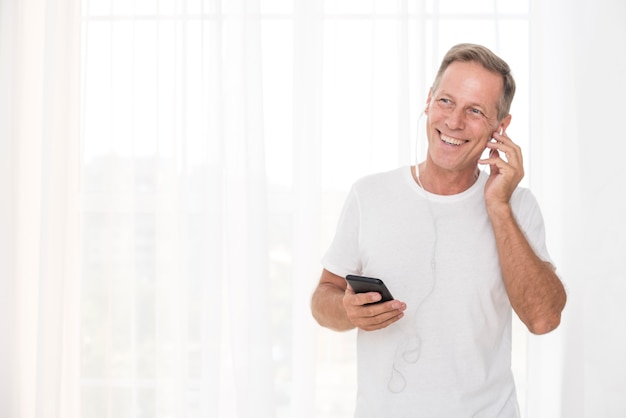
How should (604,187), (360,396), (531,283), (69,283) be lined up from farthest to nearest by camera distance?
(69,283) → (604,187) → (360,396) → (531,283)

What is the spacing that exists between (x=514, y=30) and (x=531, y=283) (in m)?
1.52

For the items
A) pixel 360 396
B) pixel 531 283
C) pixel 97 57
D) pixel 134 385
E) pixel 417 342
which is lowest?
pixel 134 385

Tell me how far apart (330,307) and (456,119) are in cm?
53

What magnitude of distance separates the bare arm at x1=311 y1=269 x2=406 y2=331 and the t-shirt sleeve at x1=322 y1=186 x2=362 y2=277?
46 millimetres

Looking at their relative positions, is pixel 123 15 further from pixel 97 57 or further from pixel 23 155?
pixel 23 155

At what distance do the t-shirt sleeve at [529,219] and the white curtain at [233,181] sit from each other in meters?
1.10

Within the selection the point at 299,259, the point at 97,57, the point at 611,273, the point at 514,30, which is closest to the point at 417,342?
the point at 299,259

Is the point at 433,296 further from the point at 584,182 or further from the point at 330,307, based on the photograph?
the point at 584,182

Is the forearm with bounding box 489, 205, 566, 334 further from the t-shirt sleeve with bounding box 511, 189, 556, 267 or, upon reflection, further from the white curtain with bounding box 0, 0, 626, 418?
the white curtain with bounding box 0, 0, 626, 418

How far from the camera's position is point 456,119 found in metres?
1.72

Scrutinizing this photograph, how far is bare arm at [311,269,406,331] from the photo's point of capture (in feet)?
5.19

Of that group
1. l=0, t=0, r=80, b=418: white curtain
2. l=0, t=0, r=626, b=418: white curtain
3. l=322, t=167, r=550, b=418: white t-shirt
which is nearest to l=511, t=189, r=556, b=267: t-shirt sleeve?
l=322, t=167, r=550, b=418: white t-shirt

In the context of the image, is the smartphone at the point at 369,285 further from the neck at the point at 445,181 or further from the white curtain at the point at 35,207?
the white curtain at the point at 35,207

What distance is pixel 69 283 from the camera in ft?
9.91
